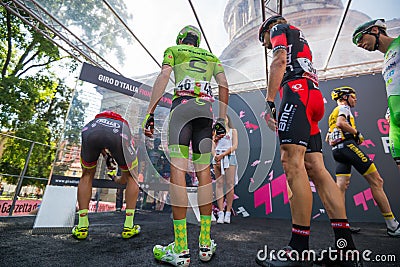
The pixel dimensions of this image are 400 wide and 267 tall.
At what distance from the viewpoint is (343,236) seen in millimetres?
1331

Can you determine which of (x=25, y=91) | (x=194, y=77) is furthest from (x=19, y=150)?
(x=194, y=77)

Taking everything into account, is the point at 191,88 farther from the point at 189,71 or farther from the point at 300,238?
the point at 300,238

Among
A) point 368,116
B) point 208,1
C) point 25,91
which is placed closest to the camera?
point 208,1

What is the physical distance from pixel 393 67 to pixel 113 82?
4.98 m

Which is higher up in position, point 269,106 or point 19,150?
point 19,150

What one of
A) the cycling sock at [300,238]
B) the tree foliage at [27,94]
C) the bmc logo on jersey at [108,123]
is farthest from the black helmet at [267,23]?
the tree foliage at [27,94]

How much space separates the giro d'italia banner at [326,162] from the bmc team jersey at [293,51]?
3.70 m

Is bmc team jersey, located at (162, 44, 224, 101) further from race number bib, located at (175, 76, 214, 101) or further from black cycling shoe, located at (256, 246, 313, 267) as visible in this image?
black cycling shoe, located at (256, 246, 313, 267)

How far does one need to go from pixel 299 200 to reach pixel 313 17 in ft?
19.3

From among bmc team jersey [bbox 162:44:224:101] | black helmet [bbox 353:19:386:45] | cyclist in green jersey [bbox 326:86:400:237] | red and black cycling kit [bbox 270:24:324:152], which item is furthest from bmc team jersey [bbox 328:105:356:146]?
bmc team jersey [bbox 162:44:224:101]

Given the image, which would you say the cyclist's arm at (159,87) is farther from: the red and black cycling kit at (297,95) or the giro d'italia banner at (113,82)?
the giro d'italia banner at (113,82)

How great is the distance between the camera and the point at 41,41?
11.3m

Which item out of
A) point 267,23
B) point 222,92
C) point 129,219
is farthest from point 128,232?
point 267,23

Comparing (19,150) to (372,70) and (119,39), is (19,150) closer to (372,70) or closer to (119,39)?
(119,39)
